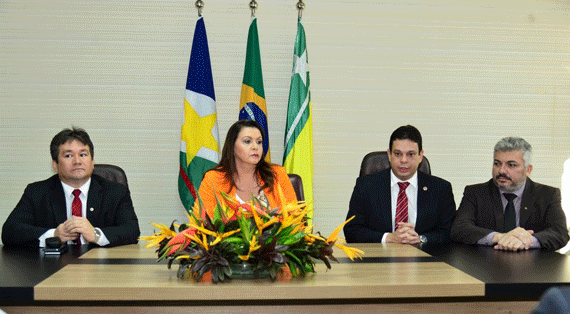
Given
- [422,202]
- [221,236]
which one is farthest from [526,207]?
[221,236]

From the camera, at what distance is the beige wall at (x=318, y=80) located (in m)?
5.41

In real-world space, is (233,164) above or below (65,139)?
below

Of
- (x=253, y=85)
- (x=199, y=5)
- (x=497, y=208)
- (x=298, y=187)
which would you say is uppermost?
(x=199, y=5)

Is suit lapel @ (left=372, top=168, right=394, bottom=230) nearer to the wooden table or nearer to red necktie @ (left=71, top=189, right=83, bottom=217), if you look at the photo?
the wooden table

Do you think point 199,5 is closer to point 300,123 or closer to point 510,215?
point 300,123

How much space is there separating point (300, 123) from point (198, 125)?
2.48 feet

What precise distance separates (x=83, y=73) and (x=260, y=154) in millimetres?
2233

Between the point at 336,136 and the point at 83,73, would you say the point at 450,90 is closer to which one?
the point at 336,136

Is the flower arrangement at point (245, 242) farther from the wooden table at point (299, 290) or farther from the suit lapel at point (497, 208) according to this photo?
the suit lapel at point (497, 208)

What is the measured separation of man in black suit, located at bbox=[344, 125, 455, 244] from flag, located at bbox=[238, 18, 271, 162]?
1.27 meters

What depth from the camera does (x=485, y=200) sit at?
396 centimetres

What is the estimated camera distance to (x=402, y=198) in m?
4.18

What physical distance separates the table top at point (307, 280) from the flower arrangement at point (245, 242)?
0.06 m

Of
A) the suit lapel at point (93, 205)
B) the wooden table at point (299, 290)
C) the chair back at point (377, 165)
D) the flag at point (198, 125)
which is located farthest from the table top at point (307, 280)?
the flag at point (198, 125)
